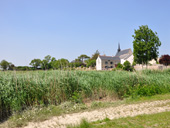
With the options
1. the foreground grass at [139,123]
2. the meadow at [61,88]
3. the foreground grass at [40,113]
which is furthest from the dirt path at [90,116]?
the meadow at [61,88]

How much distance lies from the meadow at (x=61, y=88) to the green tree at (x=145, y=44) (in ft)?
45.1

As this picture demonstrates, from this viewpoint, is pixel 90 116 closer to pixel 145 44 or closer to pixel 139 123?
pixel 139 123

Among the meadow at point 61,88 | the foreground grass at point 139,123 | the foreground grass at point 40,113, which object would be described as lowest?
the foreground grass at point 40,113

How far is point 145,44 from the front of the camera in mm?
24734

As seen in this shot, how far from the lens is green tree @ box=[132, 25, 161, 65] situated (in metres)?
24.6

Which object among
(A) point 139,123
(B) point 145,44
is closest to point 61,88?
(A) point 139,123

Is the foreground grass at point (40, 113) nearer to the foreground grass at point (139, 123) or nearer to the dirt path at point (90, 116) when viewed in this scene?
the dirt path at point (90, 116)

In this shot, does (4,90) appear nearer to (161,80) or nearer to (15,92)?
(15,92)

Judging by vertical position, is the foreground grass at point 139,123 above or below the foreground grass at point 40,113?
above

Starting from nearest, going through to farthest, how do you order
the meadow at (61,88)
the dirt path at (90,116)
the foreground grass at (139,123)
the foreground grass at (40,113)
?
the foreground grass at (139,123) → the dirt path at (90,116) → the foreground grass at (40,113) → the meadow at (61,88)

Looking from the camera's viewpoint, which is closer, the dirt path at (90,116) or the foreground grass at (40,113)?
the dirt path at (90,116)

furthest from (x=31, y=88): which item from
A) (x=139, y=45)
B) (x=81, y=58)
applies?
(x=81, y=58)

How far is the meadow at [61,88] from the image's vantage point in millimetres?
6852

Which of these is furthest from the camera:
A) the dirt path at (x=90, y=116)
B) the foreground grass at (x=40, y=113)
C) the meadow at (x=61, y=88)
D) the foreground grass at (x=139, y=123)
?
the meadow at (x=61, y=88)
